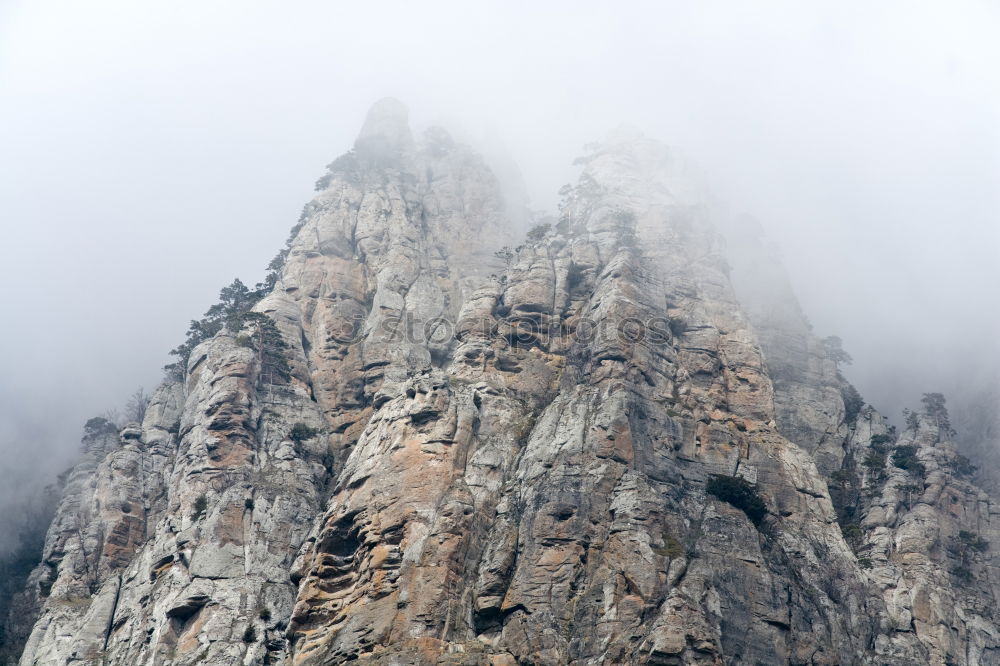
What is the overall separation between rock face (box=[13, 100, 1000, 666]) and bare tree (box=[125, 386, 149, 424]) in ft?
36.2

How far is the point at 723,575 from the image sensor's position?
71125mm

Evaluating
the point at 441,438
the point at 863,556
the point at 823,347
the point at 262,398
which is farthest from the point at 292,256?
the point at 863,556

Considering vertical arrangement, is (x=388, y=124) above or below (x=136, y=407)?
above

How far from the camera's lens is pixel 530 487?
248 feet

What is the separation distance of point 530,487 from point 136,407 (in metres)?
61.2

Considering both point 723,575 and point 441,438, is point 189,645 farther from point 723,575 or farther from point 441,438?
point 723,575

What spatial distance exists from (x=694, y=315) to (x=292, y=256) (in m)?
42.1

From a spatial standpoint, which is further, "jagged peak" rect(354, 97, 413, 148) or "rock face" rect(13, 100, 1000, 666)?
"jagged peak" rect(354, 97, 413, 148)

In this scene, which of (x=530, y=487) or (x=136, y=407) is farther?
(x=136, y=407)

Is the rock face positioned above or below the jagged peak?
below

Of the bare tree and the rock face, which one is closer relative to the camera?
the rock face

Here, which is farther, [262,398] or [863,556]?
[262,398]

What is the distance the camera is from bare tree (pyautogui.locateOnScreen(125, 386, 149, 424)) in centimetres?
11587

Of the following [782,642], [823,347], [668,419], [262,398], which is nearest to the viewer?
[782,642]
